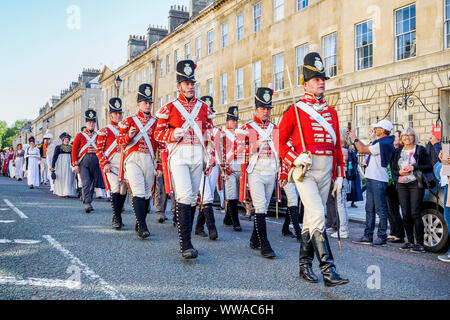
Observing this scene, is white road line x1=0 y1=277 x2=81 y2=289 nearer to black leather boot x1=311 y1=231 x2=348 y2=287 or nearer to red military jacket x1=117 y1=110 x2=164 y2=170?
black leather boot x1=311 y1=231 x2=348 y2=287

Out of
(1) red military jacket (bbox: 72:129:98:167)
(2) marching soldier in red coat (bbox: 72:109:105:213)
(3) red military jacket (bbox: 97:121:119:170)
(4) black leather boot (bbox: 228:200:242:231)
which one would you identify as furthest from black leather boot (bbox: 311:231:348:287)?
(1) red military jacket (bbox: 72:129:98:167)

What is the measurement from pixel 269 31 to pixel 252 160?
67.1 feet

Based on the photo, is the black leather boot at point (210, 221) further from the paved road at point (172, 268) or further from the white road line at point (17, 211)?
the white road line at point (17, 211)

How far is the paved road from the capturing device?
Answer: 4.30 m

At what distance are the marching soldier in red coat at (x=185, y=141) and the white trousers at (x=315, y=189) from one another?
1.60m

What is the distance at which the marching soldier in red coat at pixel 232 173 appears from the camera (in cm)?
865

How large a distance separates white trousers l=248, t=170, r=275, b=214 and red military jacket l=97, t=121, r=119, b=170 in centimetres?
329

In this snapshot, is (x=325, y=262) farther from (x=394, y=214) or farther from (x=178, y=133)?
(x=394, y=214)

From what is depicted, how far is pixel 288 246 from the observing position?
709 centimetres

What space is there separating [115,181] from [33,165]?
41.6 feet

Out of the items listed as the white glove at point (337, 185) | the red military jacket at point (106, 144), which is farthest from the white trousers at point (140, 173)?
the white glove at point (337, 185)

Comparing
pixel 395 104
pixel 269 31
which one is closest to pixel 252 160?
pixel 395 104

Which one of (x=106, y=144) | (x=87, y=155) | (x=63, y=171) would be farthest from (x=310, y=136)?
(x=63, y=171)
